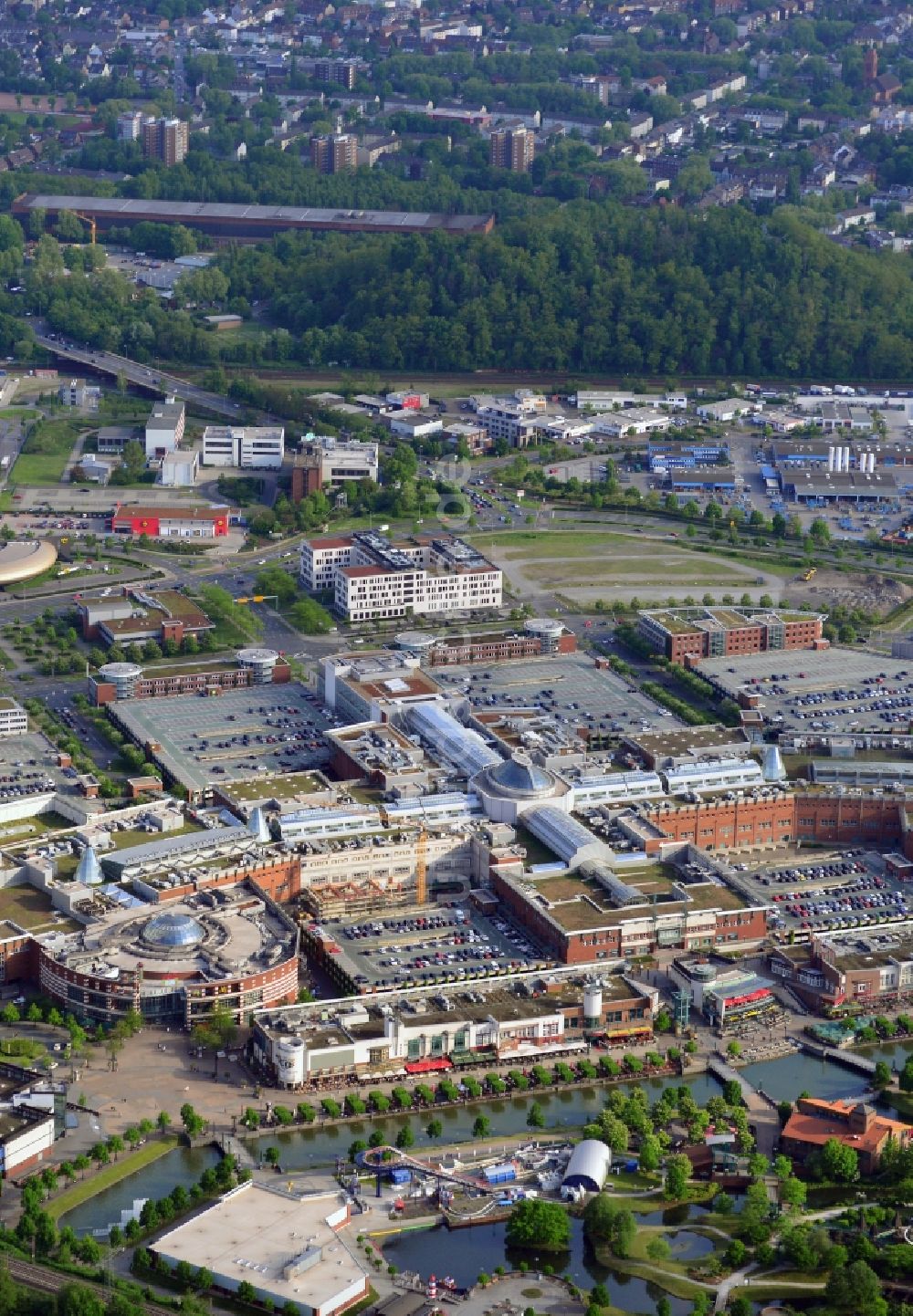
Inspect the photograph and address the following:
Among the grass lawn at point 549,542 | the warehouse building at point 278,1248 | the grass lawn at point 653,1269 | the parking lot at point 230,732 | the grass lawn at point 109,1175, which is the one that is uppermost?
the parking lot at point 230,732

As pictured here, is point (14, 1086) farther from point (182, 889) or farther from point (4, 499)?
point (4, 499)

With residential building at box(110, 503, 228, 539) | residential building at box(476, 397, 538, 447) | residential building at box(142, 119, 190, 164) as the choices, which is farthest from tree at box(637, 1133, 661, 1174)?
residential building at box(142, 119, 190, 164)

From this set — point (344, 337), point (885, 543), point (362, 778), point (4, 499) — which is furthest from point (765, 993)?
point (344, 337)

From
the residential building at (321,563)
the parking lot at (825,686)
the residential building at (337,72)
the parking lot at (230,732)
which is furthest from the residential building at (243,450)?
the residential building at (337,72)

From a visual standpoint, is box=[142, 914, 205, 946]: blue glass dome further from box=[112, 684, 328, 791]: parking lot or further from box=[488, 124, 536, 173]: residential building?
box=[488, 124, 536, 173]: residential building

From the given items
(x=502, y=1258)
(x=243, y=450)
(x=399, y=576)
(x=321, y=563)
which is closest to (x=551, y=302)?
(x=243, y=450)

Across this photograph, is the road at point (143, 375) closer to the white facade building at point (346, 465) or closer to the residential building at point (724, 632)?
the white facade building at point (346, 465)
